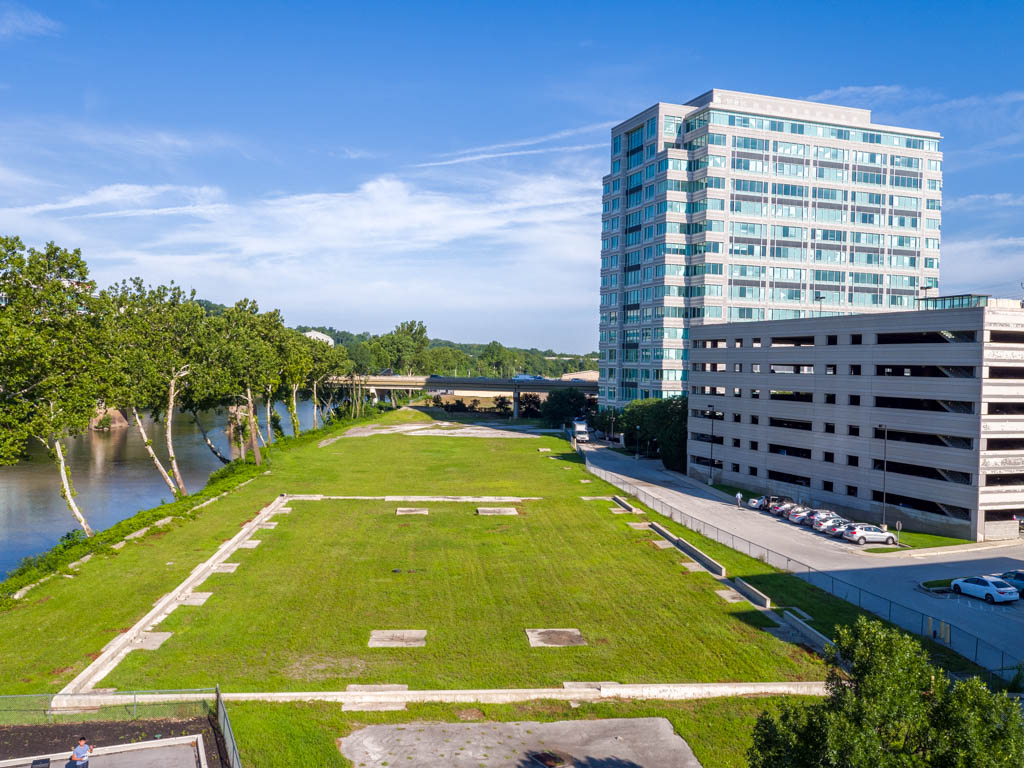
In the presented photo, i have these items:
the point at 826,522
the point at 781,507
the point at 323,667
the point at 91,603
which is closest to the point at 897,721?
the point at 323,667

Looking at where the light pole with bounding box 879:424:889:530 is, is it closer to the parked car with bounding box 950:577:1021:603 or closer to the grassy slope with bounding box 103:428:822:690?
the parked car with bounding box 950:577:1021:603

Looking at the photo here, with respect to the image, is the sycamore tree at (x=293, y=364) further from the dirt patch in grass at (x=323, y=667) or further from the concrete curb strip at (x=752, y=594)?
the concrete curb strip at (x=752, y=594)

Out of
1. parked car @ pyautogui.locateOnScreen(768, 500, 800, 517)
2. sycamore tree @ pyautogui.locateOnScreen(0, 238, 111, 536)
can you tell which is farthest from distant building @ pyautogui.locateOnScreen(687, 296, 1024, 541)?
sycamore tree @ pyautogui.locateOnScreen(0, 238, 111, 536)

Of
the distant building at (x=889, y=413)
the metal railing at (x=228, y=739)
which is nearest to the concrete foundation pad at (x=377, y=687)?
the metal railing at (x=228, y=739)

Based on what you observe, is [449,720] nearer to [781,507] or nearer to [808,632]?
[808,632]

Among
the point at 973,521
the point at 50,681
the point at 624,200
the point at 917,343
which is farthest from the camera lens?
the point at 624,200

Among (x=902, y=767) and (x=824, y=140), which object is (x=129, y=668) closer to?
(x=902, y=767)

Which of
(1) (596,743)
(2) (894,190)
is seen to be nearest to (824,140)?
(2) (894,190)
